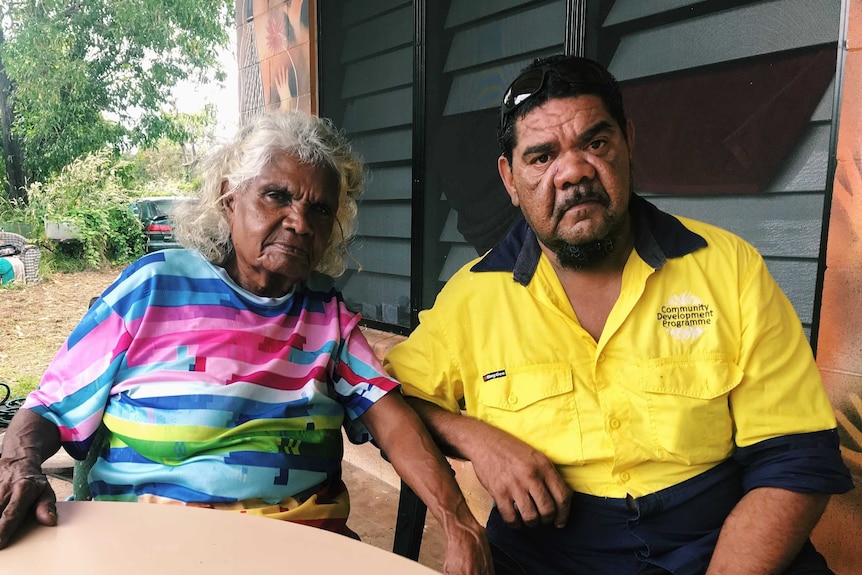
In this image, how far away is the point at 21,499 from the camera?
38.5 inches

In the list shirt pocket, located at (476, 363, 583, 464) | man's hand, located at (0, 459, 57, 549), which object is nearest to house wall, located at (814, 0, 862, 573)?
→ shirt pocket, located at (476, 363, 583, 464)

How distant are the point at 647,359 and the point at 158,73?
620cm

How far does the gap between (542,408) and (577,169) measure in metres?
0.53

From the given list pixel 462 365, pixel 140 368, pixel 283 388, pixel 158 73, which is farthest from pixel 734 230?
pixel 158 73

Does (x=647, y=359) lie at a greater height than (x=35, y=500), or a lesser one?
greater

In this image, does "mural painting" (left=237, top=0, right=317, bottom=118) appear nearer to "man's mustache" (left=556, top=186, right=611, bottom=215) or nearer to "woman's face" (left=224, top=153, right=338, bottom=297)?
"woman's face" (left=224, top=153, right=338, bottom=297)

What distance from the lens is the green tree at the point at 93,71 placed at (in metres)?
4.85

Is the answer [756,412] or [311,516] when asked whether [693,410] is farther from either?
[311,516]

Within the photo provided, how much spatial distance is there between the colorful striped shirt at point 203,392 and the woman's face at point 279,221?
0.23ft

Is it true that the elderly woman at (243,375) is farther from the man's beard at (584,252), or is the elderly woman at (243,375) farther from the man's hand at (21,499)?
the man's beard at (584,252)

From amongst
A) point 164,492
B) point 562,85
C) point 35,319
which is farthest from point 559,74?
point 35,319

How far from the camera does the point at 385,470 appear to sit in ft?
10.5

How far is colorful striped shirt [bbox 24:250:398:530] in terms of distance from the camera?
1335 millimetres

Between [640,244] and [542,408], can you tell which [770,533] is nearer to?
[542,408]
